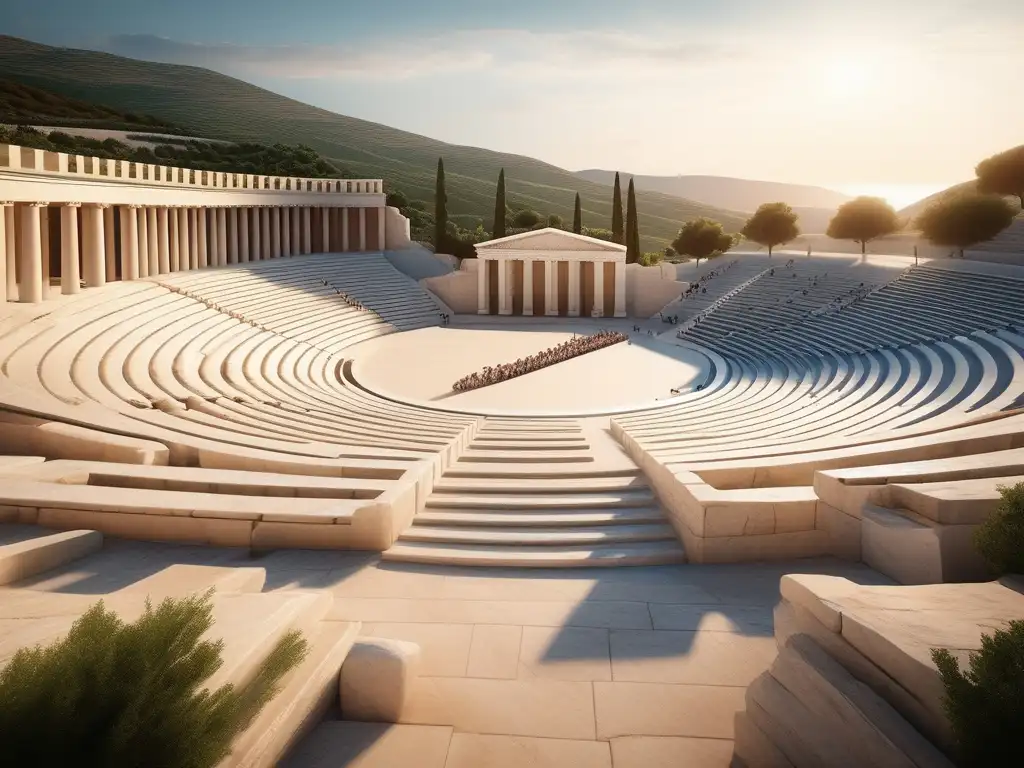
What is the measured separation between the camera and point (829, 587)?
7016 mm

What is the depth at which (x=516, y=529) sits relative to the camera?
13281 mm

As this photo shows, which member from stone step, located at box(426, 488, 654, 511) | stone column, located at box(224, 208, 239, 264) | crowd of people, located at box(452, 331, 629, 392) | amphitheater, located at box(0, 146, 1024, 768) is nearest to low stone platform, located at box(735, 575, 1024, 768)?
amphitheater, located at box(0, 146, 1024, 768)

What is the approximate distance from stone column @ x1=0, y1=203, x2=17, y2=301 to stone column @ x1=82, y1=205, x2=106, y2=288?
3.34 m

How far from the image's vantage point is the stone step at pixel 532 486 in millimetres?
14773

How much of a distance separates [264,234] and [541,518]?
44114mm

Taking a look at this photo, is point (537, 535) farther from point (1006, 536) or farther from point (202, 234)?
point (202, 234)

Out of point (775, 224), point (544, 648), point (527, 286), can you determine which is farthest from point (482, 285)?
point (544, 648)

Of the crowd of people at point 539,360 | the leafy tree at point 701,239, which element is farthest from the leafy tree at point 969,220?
the crowd of people at point 539,360

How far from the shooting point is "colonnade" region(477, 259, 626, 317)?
190 ft

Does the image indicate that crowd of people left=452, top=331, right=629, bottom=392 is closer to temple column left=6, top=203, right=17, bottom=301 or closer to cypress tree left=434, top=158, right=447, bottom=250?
temple column left=6, top=203, right=17, bottom=301

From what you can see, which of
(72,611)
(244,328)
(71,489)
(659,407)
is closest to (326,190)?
(244,328)

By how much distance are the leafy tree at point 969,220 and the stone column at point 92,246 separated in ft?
144

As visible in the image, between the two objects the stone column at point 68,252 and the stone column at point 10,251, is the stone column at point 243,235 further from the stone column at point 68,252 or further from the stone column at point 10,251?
the stone column at point 10,251

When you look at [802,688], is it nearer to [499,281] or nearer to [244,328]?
[244,328]
